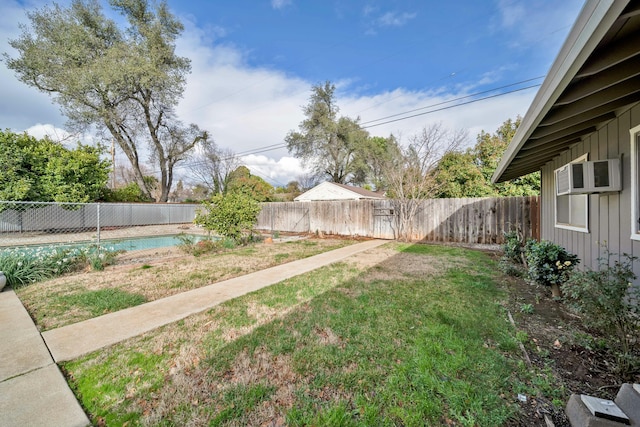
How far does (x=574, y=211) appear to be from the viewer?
4.64 meters

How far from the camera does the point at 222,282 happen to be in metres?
4.55

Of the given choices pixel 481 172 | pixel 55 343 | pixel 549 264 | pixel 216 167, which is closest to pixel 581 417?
pixel 549 264

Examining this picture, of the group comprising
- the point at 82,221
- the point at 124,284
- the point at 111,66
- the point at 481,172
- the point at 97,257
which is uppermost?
the point at 111,66

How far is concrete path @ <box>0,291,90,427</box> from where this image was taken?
5.16ft

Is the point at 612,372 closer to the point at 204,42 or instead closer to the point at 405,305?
the point at 405,305

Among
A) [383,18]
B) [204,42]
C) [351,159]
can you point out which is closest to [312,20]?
[383,18]

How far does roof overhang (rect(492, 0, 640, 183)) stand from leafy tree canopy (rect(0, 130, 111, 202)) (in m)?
15.1

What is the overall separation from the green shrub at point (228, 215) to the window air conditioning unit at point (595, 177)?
777 centimetres

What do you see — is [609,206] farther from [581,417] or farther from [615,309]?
[581,417]

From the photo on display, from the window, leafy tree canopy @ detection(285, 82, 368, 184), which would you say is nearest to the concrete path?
the window

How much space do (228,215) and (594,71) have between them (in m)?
8.29

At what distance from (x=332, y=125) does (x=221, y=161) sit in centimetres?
1083

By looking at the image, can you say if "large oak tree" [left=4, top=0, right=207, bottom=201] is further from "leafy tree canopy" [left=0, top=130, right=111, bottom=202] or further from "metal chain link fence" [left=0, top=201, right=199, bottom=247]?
"leafy tree canopy" [left=0, top=130, right=111, bottom=202]

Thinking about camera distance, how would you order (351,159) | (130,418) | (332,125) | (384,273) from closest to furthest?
(130,418)
(384,273)
(332,125)
(351,159)
